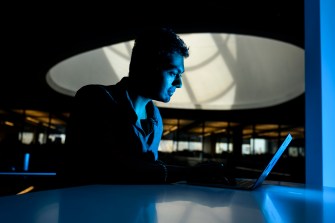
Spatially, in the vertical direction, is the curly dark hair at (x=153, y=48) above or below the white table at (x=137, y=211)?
Answer: above

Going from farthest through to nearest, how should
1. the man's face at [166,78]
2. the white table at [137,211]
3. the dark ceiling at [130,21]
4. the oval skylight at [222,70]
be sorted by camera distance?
the oval skylight at [222,70] < the dark ceiling at [130,21] < the man's face at [166,78] < the white table at [137,211]

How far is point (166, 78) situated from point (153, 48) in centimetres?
18

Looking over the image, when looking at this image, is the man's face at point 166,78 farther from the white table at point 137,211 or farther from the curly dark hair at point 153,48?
the white table at point 137,211

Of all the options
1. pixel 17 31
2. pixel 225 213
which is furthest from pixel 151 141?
pixel 17 31

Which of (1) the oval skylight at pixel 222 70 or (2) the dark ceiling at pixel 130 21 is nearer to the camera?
(2) the dark ceiling at pixel 130 21

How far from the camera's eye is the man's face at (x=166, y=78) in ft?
4.77

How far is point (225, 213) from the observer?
574 mm

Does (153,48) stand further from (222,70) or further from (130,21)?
(222,70)

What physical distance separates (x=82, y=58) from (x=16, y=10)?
193 cm

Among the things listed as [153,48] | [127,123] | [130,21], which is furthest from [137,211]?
[130,21]

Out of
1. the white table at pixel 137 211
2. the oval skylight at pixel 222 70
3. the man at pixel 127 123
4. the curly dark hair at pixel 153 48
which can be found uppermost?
the oval skylight at pixel 222 70

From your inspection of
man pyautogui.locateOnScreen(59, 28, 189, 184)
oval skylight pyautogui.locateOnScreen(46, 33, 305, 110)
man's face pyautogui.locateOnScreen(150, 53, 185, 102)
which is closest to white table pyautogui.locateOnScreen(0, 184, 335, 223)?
man pyautogui.locateOnScreen(59, 28, 189, 184)

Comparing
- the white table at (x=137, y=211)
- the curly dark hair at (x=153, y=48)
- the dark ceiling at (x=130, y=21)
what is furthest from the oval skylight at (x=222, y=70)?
the white table at (x=137, y=211)

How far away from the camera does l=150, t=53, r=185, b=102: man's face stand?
4.77ft
